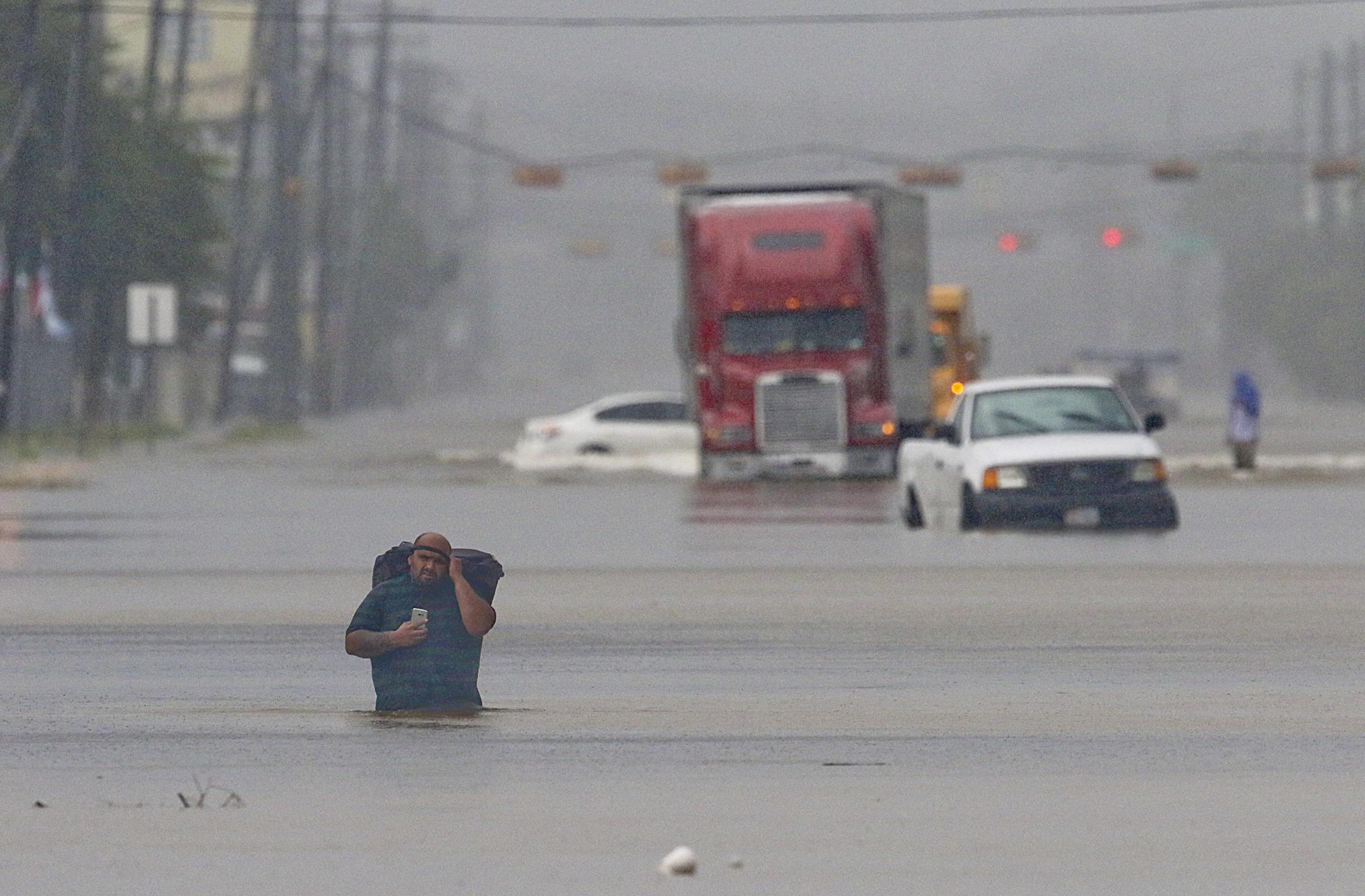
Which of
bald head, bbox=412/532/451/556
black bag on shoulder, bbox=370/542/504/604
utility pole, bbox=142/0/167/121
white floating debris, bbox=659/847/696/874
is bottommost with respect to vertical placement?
white floating debris, bbox=659/847/696/874

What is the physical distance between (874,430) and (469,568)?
94.6ft

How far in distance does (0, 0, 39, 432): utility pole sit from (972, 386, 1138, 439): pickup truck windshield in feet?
81.1

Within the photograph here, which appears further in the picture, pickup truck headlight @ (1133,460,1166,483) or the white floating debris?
pickup truck headlight @ (1133,460,1166,483)

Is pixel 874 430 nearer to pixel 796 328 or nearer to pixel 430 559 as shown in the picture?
pixel 796 328

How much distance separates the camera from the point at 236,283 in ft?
244

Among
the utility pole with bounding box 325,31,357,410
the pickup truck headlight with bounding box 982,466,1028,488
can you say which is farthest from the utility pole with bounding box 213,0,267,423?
the pickup truck headlight with bounding box 982,466,1028,488

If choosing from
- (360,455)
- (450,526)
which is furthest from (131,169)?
(450,526)

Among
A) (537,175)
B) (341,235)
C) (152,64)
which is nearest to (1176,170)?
(537,175)

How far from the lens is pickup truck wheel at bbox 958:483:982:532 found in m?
28.6

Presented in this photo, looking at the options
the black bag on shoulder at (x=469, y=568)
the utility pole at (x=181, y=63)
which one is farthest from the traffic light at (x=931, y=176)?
the black bag on shoulder at (x=469, y=568)

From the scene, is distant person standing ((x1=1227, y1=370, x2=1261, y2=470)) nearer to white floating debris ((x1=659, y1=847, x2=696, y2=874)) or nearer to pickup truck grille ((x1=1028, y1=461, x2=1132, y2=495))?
pickup truck grille ((x1=1028, y1=461, x2=1132, y2=495))

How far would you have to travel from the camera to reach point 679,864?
32.0 ft

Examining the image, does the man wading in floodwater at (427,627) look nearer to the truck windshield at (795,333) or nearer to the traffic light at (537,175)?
the truck windshield at (795,333)

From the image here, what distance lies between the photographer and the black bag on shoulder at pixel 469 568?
43.4 feet
